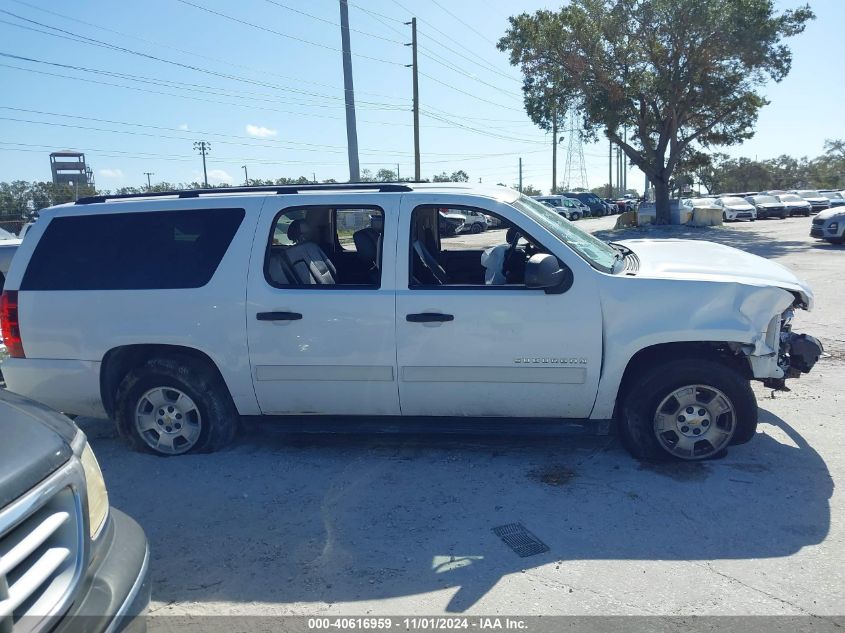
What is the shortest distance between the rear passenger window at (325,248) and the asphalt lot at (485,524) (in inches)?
52.8

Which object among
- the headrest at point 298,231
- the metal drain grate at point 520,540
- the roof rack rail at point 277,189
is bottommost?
the metal drain grate at point 520,540

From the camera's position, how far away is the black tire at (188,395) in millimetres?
4602

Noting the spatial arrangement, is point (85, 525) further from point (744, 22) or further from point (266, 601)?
point (744, 22)

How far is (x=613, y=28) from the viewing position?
28.4 m

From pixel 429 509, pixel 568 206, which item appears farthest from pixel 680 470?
pixel 568 206

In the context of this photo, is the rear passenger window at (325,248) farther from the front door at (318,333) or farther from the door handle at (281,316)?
the door handle at (281,316)

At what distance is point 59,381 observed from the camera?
4699 mm

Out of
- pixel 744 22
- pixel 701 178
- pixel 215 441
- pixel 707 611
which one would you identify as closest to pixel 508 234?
pixel 215 441

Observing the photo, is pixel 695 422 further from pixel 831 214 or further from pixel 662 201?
pixel 662 201

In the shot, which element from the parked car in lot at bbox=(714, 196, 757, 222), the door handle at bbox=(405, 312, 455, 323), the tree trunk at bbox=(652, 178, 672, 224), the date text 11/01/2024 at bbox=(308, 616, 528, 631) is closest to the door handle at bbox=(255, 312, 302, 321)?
the door handle at bbox=(405, 312, 455, 323)

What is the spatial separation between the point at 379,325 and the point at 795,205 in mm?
44127

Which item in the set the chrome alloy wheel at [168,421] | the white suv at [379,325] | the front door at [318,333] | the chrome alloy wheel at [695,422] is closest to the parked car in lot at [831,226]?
the white suv at [379,325]

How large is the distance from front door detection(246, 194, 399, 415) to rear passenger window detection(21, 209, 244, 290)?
0.38 meters

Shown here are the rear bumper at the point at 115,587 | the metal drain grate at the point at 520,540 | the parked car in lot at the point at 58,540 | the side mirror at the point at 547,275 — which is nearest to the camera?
the parked car in lot at the point at 58,540
